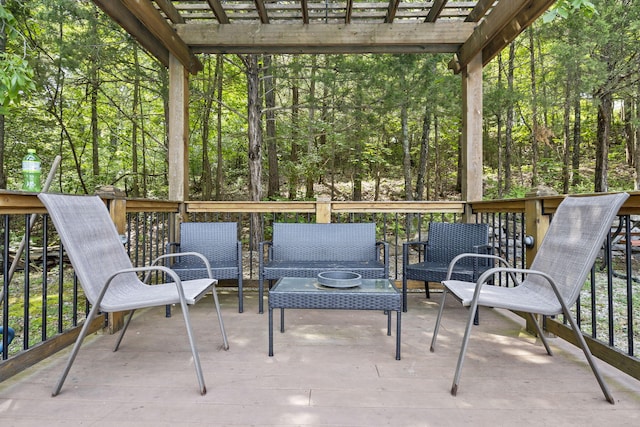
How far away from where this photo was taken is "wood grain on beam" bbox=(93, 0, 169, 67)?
306 centimetres

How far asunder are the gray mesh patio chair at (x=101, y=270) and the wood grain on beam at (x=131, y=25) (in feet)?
5.76

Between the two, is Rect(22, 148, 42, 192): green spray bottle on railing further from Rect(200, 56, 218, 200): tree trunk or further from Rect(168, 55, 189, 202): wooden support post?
Rect(200, 56, 218, 200): tree trunk

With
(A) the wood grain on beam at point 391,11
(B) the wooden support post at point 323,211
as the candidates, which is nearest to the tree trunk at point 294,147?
(A) the wood grain on beam at point 391,11

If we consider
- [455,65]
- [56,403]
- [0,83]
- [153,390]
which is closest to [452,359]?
[153,390]

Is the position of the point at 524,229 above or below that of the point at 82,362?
above

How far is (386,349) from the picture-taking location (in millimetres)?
2350

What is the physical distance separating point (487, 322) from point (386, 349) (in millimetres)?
1068

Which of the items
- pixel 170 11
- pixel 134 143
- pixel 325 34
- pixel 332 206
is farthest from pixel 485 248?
A: pixel 134 143

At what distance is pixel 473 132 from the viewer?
158 inches

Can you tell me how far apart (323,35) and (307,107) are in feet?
10.3

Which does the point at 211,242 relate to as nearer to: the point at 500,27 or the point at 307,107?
the point at 500,27

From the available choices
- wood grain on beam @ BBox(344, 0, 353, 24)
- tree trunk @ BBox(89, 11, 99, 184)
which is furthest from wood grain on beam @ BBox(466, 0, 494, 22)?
tree trunk @ BBox(89, 11, 99, 184)

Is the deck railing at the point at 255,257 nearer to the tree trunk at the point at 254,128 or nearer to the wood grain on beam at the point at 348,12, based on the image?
the tree trunk at the point at 254,128

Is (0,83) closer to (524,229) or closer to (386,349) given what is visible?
(386,349)
